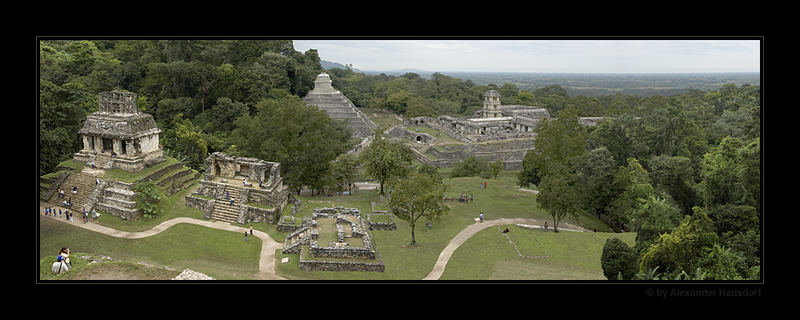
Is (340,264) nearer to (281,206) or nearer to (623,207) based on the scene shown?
(281,206)

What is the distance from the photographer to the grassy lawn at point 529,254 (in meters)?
18.9

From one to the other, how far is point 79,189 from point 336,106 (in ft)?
121

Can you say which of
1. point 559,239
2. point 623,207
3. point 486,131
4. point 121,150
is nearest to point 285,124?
point 121,150

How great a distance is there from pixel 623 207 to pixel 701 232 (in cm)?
970

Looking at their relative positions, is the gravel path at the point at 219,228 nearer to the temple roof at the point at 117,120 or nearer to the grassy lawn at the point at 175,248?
the grassy lawn at the point at 175,248

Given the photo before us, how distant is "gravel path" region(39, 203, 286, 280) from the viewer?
18.6 metres

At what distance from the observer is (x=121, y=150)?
2550cm

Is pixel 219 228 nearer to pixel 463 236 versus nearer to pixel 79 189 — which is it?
pixel 79 189

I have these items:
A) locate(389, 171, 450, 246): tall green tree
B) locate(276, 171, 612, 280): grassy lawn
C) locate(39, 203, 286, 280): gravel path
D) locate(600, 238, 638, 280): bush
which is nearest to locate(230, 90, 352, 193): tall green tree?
locate(276, 171, 612, 280): grassy lawn

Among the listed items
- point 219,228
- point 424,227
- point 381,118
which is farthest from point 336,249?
point 381,118

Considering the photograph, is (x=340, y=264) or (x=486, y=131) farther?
(x=486, y=131)

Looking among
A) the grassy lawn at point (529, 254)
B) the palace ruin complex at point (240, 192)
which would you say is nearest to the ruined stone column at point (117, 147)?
the palace ruin complex at point (240, 192)

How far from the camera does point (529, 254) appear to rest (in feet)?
70.5

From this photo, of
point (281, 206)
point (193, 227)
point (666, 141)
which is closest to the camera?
point (193, 227)
